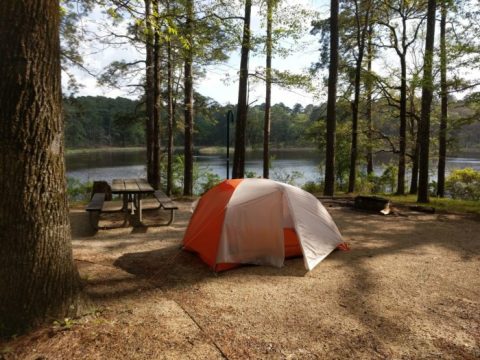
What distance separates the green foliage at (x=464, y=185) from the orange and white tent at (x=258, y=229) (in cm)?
1592

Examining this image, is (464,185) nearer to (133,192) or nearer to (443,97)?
(443,97)

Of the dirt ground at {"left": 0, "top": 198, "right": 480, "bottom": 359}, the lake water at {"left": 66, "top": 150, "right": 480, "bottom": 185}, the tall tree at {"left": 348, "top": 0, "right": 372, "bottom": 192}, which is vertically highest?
the tall tree at {"left": 348, "top": 0, "right": 372, "bottom": 192}

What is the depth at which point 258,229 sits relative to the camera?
16.0 feet

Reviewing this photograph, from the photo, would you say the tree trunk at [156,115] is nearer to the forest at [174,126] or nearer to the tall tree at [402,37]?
the forest at [174,126]

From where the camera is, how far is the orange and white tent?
475 centimetres

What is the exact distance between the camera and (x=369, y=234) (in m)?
6.86

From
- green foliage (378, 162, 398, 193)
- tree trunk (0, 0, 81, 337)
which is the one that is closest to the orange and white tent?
tree trunk (0, 0, 81, 337)

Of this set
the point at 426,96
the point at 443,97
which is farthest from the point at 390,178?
the point at 426,96

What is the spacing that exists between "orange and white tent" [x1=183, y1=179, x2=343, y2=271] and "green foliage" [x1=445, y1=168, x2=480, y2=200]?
15.9m

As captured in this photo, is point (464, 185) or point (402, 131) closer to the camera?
point (402, 131)

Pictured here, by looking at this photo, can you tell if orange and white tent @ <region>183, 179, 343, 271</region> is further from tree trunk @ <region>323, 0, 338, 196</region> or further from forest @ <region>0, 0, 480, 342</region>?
tree trunk @ <region>323, 0, 338, 196</region>

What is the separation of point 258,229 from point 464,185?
1744cm

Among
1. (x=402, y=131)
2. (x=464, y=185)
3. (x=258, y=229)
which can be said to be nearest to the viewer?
(x=258, y=229)

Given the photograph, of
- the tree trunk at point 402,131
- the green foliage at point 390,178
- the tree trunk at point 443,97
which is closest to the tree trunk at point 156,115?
the tree trunk at point 443,97
